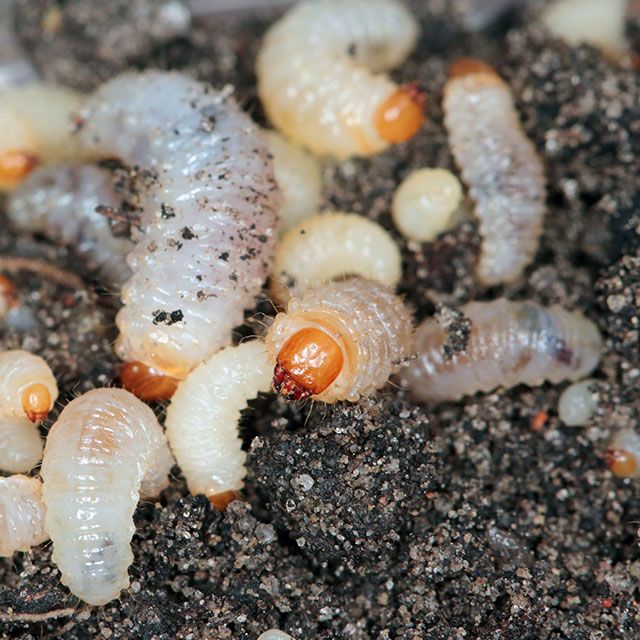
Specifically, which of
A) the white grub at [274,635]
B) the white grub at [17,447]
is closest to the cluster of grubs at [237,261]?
the white grub at [17,447]

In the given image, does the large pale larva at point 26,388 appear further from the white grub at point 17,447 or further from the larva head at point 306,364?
the larva head at point 306,364

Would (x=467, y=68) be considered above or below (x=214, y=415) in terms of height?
above

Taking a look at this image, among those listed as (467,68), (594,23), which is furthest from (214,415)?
(594,23)

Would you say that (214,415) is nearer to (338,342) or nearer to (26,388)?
(338,342)

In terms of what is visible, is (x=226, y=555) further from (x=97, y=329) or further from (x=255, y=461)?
(x=97, y=329)

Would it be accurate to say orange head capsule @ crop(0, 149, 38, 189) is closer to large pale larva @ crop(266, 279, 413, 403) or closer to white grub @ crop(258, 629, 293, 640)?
large pale larva @ crop(266, 279, 413, 403)

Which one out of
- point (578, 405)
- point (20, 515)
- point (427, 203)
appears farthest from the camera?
point (427, 203)
